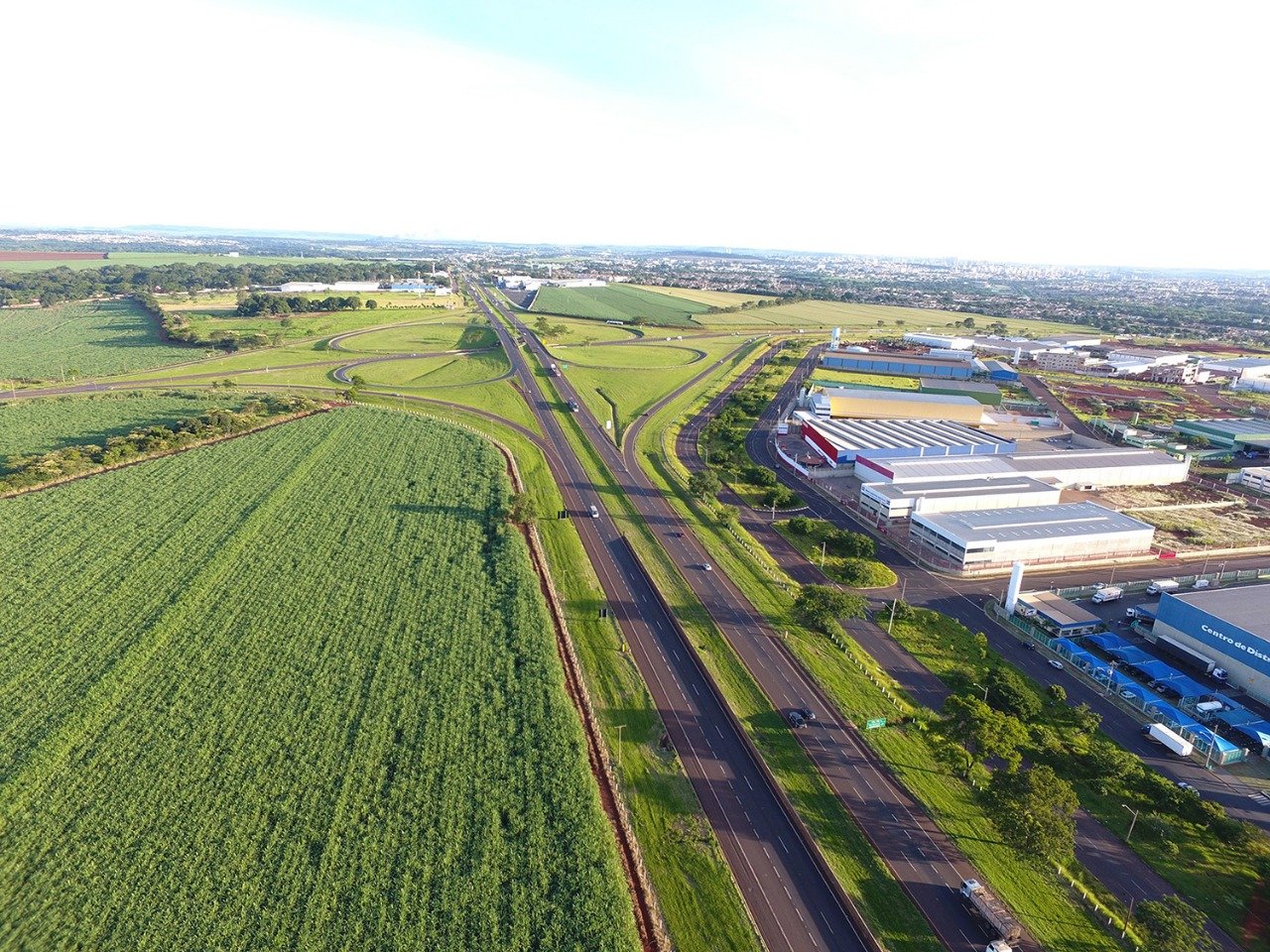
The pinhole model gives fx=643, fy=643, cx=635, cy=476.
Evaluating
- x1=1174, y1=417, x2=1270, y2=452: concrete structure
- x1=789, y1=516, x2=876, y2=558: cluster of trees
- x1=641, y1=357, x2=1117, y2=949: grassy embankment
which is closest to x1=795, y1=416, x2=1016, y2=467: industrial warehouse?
x1=789, y1=516, x2=876, y2=558: cluster of trees

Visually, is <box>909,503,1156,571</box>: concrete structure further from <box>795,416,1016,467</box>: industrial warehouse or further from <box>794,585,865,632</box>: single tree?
<box>795,416,1016,467</box>: industrial warehouse

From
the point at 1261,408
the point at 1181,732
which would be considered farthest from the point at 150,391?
the point at 1261,408

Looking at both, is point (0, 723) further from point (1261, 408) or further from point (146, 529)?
point (1261, 408)

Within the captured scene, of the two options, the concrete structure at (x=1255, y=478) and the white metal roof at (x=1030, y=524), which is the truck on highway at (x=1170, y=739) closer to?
the white metal roof at (x=1030, y=524)

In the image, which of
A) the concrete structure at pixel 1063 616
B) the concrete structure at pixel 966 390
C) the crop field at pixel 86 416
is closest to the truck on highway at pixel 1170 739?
the concrete structure at pixel 1063 616

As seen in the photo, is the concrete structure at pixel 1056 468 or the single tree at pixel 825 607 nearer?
the single tree at pixel 825 607

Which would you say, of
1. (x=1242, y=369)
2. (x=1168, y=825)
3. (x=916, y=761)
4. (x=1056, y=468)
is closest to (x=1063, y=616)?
(x=1168, y=825)

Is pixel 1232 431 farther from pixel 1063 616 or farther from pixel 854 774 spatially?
pixel 854 774
